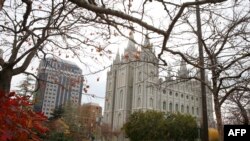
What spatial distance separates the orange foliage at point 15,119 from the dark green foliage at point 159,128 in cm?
3718

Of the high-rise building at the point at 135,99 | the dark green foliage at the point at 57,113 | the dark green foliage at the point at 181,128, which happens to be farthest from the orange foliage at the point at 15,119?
the high-rise building at the point at 135,99

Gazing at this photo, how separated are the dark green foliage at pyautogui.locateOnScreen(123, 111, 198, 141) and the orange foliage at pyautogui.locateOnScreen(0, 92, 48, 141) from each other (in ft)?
122

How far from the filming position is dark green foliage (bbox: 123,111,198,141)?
40969mm

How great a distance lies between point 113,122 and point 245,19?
274 feet

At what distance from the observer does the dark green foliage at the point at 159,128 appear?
4097 cm

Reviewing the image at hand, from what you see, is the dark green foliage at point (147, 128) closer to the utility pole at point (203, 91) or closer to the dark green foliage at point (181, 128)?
the dark green foliage at point (181, 128)

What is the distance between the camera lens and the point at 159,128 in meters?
40.8

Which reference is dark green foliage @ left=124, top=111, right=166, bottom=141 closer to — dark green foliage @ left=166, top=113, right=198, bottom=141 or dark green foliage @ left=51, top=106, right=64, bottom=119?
dark green foliage @ left=166, top=113, right=198, bottom=141

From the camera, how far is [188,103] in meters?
92.7

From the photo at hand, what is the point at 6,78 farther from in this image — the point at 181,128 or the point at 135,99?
the point at 135,99

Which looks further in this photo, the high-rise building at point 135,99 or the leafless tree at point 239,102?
the high-rise building at point 135,99

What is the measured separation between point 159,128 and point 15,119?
38.2 metres

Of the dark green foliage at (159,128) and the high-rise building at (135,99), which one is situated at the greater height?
the high-rise building at (135,99)

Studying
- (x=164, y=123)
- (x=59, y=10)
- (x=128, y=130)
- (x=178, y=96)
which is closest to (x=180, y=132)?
(x=164, y=123)
